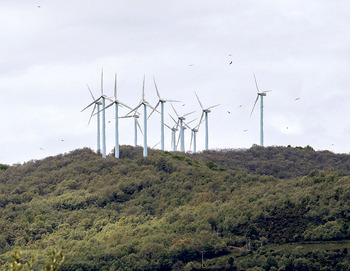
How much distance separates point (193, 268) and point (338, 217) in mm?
22291

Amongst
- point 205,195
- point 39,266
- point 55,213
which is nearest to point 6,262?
point 39,266

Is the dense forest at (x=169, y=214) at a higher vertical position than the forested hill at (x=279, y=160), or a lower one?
lower

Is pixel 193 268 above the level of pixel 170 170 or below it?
below

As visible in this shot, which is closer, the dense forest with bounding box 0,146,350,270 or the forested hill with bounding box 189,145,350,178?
A: the dense forest with bounding box 0,146,350,270

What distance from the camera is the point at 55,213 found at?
409 ft

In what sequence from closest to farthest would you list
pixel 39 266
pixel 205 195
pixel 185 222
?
pixel 39 266, pixel 185 222, pixel 205 195

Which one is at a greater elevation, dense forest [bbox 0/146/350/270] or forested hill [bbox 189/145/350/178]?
forested hill [bbox 189/145/350/178]

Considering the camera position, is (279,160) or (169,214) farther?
(279,160)

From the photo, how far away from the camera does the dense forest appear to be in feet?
328

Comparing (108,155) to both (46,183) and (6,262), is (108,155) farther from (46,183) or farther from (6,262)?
(6,262)

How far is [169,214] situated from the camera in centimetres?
11844

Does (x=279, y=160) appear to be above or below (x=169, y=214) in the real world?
above

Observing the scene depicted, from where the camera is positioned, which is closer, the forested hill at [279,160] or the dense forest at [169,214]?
the dense forest at [169,214]

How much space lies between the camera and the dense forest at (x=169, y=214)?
10000 centimetres
